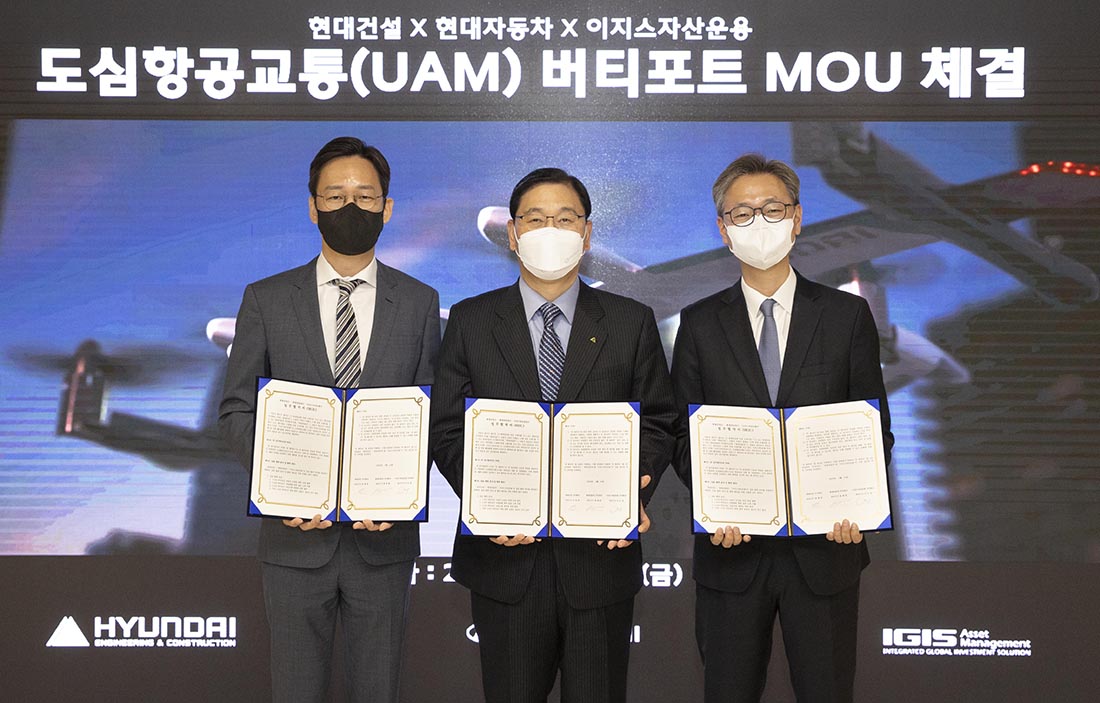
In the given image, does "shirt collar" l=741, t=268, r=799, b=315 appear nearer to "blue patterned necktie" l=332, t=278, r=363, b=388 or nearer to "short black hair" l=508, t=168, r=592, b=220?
"short black hair" l=508, t=168, r=592, b=220

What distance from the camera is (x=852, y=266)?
12.9ft

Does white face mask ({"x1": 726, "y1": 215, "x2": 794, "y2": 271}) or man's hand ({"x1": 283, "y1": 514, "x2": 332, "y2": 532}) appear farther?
white face mask ({"x1": 726, "y1": 215, "x2": 794, "y2": 271})

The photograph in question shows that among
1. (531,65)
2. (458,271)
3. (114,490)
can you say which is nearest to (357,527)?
(458,271)

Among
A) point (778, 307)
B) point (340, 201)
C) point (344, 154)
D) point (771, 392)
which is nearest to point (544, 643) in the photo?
point (771, 392)

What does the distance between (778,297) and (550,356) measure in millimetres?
666

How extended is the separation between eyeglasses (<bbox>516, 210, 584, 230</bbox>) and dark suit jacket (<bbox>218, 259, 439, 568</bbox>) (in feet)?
1.30

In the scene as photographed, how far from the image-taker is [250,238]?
3988 mm

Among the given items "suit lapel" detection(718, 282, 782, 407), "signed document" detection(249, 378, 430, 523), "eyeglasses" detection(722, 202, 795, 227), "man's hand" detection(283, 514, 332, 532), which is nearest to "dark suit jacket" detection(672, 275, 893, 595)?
"suit lapel" detection(718, 282, 782, 407)

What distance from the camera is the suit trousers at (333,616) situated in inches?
103

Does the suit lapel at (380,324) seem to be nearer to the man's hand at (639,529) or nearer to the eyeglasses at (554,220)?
the eyeglasses at (554,220)

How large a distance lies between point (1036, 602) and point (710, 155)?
2261mm

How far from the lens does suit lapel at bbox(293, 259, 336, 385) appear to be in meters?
2.67

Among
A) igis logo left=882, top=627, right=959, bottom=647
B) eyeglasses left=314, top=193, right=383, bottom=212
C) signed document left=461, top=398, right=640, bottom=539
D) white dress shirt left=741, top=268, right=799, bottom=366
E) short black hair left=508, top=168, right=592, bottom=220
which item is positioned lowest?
igis logo left=882, top=627, right=959, bottom=647

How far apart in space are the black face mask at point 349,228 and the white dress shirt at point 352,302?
0.22 ft
